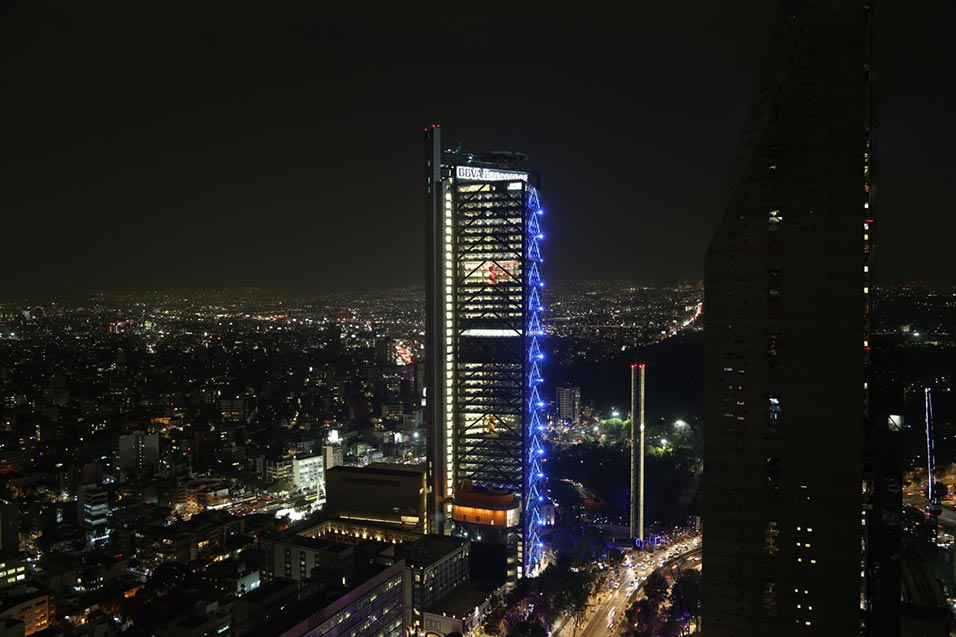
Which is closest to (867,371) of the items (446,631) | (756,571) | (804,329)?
(804,329)

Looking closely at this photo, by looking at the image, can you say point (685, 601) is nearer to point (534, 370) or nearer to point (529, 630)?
point (529, 630)

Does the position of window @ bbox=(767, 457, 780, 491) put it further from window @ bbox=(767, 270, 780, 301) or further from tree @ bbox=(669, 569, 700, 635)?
tree @ bbox=(669, 569, 700, 635)

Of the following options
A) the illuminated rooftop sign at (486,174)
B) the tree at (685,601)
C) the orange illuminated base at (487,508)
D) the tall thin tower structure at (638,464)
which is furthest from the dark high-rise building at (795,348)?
the tall thin tower structure at (638,464)

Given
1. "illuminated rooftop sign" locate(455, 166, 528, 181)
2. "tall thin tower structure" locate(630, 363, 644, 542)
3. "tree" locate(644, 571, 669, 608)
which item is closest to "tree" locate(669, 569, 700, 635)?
"tree" locate(644, 571, 669, 608)

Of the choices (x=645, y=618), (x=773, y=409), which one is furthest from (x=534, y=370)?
(x=773, y=409)

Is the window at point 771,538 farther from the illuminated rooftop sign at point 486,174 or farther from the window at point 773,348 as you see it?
the illuminated rooftop sign at point 486,174
